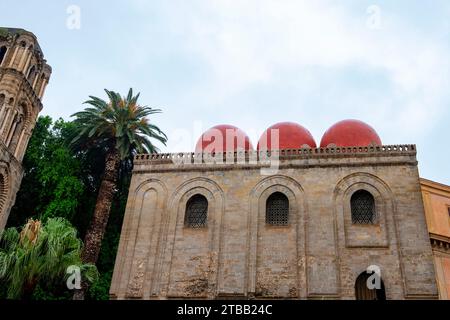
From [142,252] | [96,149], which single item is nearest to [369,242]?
[142,252]

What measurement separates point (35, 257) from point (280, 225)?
29.8 feet

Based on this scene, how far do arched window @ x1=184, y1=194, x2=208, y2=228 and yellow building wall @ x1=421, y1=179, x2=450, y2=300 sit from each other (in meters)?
9.48

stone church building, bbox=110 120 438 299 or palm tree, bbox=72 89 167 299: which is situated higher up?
palm tree, bbox=72 89 167 299

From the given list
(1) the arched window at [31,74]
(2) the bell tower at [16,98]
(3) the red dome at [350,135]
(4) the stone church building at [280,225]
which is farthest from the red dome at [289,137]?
(1) the arched window at [31,74]

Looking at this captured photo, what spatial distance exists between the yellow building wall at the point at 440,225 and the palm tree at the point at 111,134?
1351cm

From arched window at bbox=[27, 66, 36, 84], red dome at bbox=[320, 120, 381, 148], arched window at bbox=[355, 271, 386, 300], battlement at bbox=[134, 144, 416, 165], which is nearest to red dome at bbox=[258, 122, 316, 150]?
red dome at bbox=[320, 120, 381, 148]

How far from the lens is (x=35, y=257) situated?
13.7 m

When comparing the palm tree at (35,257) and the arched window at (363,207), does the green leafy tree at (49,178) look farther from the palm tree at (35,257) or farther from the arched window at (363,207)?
the arched window at (363,207)

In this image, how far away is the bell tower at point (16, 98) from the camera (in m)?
25.1

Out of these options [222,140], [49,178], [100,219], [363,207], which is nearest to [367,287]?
[363,207]

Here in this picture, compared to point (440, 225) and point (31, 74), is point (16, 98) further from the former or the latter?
point (440, 225)

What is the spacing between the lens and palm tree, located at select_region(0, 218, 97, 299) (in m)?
13.5

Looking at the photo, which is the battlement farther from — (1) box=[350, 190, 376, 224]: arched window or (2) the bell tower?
(2) the bell tower

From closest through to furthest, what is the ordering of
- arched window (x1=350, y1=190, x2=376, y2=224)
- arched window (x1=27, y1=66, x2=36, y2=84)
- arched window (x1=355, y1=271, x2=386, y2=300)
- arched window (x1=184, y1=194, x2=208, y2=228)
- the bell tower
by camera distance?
1. arched window (x1=355, y1=271, x2=386, y2=300)
2. arched window (x1=350, y1=190, x2=376, y2=224)
3. arched window (x1=184, y1=194, x2=208, y2=228)
4. the bell tower
5. arched window (x1=27, y1=66, x2=36, y2=84)
